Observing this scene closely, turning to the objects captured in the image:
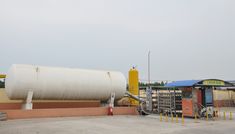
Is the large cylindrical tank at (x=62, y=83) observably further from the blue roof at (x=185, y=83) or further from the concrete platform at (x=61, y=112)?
the blue roof at (x=185, y=83)

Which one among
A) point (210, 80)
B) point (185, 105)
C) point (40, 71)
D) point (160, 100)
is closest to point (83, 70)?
point (40, 71)

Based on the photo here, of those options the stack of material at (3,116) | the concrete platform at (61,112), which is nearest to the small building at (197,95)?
the concrete platform at (61,112)

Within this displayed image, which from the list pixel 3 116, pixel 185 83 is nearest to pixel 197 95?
pixel 185 83

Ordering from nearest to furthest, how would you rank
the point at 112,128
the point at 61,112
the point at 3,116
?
the point at 112,128, the point at 3,116, the point at 61,112

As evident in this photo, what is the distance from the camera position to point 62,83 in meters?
23.8

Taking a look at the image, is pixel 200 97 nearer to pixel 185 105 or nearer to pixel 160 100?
pixel 185 105

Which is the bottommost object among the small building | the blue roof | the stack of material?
the stack of material

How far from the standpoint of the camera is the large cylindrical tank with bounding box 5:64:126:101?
21.9 meters

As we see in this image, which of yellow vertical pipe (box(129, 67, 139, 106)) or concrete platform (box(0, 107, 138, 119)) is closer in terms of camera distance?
concrete platform (box(0, 107, 138, 119))

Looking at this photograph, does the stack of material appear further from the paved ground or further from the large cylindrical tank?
the large cylindrical tank

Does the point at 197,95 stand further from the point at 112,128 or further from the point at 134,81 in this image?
the point at 112,128

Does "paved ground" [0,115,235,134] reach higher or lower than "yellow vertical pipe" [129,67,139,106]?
lower

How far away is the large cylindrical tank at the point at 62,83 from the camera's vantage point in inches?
861

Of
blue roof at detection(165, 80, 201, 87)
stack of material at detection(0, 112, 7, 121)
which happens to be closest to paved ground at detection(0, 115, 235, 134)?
stack of material at detection(0, 112, 7, 121)
